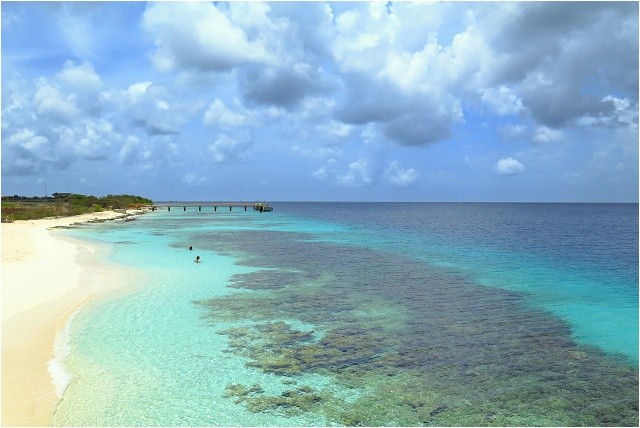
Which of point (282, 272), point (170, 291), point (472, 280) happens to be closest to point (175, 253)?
point (282, 272)

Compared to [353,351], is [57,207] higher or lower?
higher

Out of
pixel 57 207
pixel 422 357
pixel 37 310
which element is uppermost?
pixel 57 207

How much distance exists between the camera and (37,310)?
18.2 meters

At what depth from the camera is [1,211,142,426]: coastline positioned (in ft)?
34.2

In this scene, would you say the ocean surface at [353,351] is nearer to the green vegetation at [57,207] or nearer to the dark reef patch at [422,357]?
the dark reef patch at [422,357]

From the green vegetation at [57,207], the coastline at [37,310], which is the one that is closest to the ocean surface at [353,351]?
the coastline at [37,310]

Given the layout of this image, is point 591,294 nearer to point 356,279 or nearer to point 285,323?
point 356,279

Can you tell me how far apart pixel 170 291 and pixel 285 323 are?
900 centimetres

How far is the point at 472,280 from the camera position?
28.2 metres

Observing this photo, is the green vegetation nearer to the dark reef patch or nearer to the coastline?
the coastline

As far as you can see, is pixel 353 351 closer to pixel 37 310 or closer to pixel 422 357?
pixel 422 357

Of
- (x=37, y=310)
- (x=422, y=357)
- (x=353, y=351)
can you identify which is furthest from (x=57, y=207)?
(x=422, y=357)

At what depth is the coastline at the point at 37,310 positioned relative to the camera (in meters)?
10.4

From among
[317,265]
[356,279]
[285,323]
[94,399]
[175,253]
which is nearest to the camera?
[94,399]
